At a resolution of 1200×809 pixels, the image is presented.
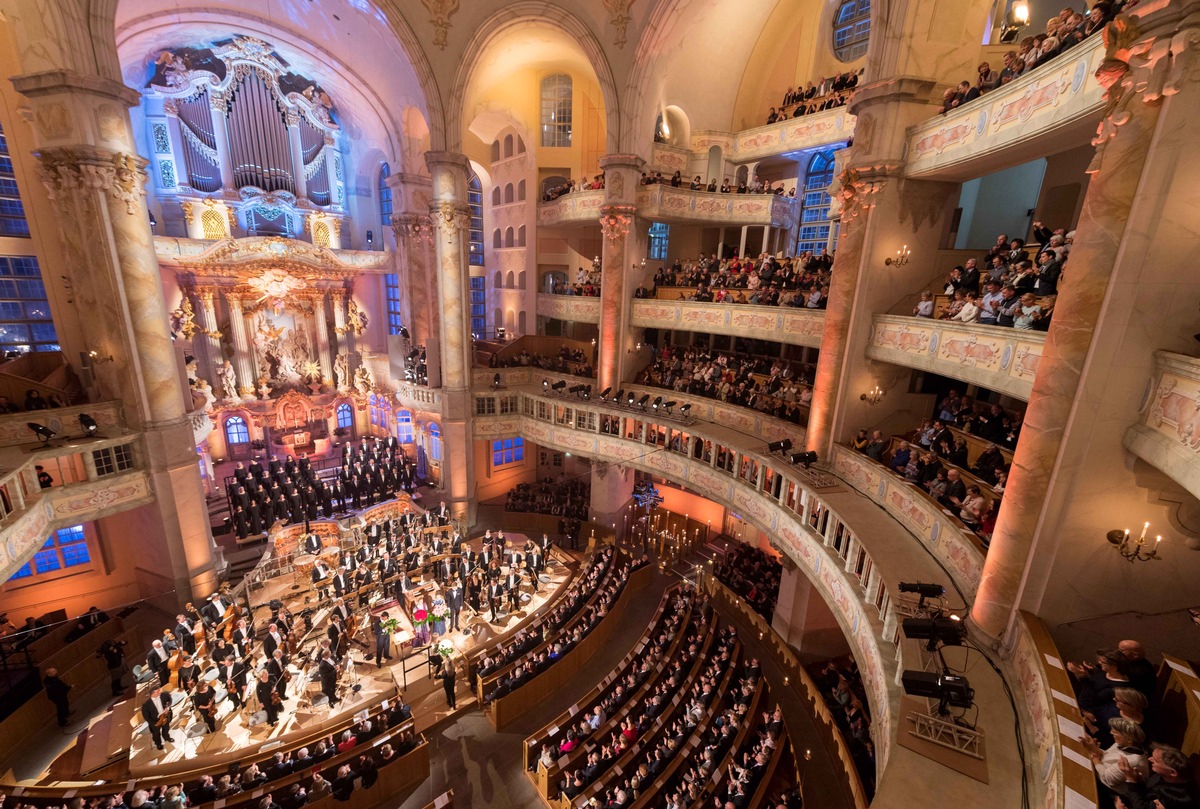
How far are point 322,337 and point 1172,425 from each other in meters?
26.2

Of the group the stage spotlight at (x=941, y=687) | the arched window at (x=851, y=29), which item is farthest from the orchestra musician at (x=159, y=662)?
the arched window at (x=851, y=29)

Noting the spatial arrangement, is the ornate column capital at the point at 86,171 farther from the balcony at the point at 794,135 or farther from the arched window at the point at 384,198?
the balcony at the point at 794,135

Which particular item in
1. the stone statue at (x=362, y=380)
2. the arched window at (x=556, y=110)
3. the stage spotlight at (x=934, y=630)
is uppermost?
the arched window at (x=556, y=110)

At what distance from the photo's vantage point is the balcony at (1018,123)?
244 inches

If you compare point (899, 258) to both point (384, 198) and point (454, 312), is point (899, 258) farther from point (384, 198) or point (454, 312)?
point (384, 198)

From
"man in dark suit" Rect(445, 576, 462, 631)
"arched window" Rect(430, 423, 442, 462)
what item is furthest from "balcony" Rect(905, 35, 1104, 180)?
"arched window" Rect(430, 423, 442, 462)

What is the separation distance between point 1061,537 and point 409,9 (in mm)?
19806

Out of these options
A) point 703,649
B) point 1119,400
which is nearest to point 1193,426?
point 1119,400

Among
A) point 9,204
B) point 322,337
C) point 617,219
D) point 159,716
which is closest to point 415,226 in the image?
point 322,337

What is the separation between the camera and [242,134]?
20.1 m

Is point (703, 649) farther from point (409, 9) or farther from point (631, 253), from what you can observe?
point (409, 9)

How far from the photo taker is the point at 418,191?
21.1 m

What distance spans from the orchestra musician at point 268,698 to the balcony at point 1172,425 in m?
14.3

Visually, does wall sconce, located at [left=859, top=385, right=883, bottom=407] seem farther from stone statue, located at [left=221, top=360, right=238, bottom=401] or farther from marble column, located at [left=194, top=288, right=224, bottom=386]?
marble column, located at [left=194, top=288, right=224, bottom=386]
